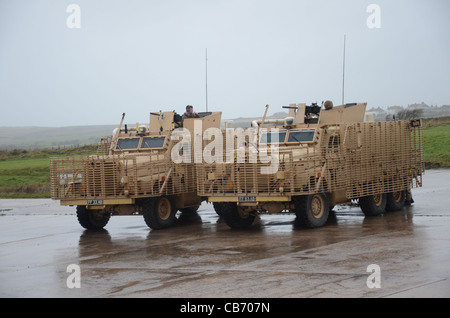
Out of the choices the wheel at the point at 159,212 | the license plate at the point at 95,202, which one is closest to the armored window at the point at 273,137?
the wheel at the point at 159,212

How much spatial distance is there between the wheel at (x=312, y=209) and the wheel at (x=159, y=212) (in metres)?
3.41

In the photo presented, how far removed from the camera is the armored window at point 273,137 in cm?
1891

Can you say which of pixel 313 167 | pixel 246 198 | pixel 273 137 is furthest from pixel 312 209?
pixel 273 137

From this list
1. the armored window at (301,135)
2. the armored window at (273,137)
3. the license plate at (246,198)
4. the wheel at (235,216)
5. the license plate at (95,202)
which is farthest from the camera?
the armored window at (273,137)

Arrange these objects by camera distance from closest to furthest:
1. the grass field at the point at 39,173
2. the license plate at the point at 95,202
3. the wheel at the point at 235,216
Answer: the wheel at the point at 235,216
the license plate at the point at 95,202
the grass field at the point at 39,173

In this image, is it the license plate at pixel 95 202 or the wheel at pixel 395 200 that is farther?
the wheel at pixel 395 200

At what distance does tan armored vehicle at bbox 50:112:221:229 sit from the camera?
18344 millimetres

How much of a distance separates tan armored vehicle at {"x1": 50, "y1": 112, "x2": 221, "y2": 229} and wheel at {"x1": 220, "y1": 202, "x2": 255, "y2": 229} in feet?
5.34

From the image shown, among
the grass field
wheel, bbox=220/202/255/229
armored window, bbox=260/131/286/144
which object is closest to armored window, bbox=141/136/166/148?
armored window, bbox=260/131/286/144

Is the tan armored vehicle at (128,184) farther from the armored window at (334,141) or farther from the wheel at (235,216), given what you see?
the armored window at (334,141)

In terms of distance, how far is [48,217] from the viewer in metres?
23.0

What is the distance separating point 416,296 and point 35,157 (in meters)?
55.1
